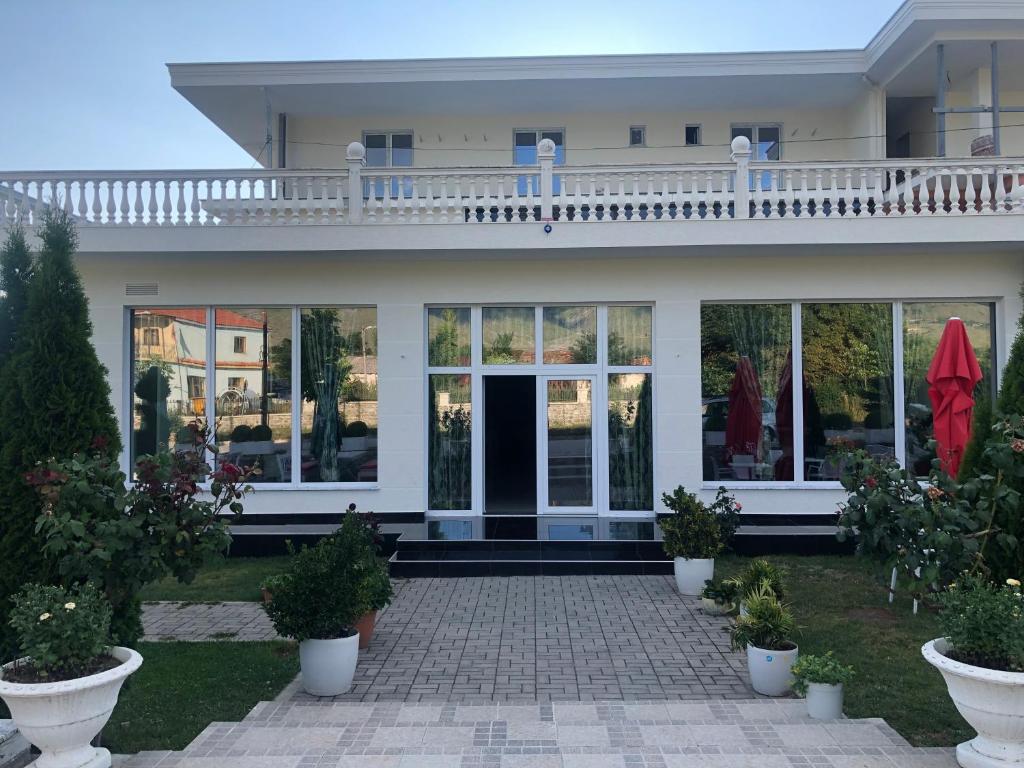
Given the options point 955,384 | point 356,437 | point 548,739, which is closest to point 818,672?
point 548,739

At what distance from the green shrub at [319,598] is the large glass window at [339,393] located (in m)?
5.71

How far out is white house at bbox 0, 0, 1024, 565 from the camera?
10953mm

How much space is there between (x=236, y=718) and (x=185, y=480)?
5.72 feet

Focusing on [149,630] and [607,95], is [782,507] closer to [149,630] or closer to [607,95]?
[607,95]

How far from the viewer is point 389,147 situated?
14156 mm

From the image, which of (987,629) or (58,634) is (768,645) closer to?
(987,629)

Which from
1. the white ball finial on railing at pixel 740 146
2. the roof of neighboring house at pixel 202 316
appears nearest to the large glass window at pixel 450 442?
the roof of neighboring house at pixel 202 316

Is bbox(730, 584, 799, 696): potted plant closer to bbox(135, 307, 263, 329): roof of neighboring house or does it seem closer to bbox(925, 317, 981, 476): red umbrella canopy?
bbox(925, 317, 981, 476): red umbrella canopy

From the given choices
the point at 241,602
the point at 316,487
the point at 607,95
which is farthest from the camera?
the point at 607,95

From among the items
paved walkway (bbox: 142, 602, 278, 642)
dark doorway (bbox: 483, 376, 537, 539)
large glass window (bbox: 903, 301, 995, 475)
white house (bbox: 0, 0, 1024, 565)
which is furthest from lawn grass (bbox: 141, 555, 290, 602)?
large glass window (bbox: 903, 301, 995, 475)

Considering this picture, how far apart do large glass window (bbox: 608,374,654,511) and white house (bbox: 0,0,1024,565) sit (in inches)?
1.2

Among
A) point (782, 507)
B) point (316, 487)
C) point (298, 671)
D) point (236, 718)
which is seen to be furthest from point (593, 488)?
point (236, 718)

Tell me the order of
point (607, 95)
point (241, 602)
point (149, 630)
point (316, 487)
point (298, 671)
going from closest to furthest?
point (298, 671) < point (149, 630) < point (241, 602) < point (316, 487) < point (607, 95)

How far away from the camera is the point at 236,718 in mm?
5223
